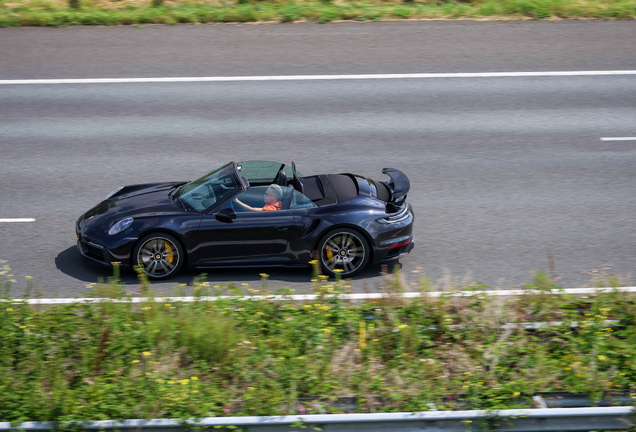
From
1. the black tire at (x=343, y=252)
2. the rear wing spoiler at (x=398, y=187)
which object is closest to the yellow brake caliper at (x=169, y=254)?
the black tire at (x=343, y=252)

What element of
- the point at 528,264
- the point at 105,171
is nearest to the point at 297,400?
the point at 528,264

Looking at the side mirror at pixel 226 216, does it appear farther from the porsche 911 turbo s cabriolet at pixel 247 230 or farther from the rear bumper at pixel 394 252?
the rear bumper at pixel 394 252

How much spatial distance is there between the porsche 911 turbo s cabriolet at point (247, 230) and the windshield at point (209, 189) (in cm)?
2

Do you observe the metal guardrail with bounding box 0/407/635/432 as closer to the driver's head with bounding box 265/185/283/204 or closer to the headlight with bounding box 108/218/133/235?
the headlight with bounding box 108/218/133/235

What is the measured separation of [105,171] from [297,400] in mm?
7288

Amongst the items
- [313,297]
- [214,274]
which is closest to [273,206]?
[214,274]

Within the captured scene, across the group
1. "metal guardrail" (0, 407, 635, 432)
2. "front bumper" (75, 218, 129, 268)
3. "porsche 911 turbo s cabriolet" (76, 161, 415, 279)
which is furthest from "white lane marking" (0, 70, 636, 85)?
"metal guardrail" (0, 407, 635, 432)

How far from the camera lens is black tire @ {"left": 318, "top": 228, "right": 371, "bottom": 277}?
28.9 ft

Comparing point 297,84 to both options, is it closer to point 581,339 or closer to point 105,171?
point 105,171

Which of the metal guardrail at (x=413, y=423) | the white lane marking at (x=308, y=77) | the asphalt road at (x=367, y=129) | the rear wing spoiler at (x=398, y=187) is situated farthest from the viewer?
the white lane marking at (x=308, y=77)

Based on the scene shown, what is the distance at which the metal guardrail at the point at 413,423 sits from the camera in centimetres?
519

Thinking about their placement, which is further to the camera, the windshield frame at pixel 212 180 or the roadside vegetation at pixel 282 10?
the roadside vegetation at pixel 282 10

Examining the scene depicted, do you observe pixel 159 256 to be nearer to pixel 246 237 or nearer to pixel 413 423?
pixel 246 237

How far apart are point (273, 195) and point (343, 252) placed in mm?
1202
